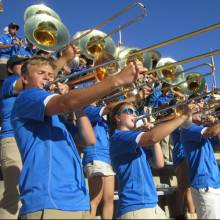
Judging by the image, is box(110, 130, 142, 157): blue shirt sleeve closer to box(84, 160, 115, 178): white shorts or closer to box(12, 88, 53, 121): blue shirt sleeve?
box(84, 160, 115, 178): white shorts

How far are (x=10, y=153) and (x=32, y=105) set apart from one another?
1437 millimetres

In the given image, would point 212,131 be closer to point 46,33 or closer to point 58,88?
point 58,88

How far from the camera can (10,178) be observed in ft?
12.0

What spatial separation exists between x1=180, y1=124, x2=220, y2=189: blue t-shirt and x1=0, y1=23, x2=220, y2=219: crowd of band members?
0.04ft

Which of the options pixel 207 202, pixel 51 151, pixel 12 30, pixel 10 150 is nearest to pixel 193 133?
pixel 207 202

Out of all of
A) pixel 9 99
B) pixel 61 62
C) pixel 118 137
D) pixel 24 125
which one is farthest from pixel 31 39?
pixel 24 125

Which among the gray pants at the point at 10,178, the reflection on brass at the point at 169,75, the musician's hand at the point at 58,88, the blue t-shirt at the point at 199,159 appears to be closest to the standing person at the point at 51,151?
the musician's hand at the point at 58,88

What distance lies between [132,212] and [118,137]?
2.31 feet

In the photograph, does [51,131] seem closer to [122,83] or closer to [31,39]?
[122,83]

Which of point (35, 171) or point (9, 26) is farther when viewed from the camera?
point (9, 26)

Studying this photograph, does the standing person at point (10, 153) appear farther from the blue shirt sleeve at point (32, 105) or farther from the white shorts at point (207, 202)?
the white shorts at point (207, 202)

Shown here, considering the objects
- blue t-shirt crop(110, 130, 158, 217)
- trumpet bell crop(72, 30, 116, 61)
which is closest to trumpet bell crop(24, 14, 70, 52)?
trumpet bell crop(72, 30, 116, 61)

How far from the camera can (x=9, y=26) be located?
684 cm

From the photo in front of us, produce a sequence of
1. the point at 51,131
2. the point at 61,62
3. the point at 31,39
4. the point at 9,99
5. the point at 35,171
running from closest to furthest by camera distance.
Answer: the point at 35,171, the point at 51,131, the point at 61,62, the point at 9,99, the point at 31,39
